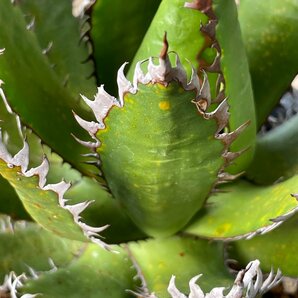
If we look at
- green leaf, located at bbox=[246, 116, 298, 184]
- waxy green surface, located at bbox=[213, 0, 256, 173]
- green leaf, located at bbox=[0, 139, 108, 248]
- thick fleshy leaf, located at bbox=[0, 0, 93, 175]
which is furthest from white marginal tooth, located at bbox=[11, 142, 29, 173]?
green leaf, located at bbox=[246, 116, 298, 184]

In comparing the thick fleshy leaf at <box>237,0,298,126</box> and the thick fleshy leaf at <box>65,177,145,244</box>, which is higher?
the thick fleshy leaf at <box>237,0,298,126</box>

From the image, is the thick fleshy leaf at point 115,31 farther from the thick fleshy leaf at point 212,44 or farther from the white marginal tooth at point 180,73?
the white marginal tooth at point 180,73

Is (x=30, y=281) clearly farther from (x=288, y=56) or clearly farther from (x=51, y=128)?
(x=288, y=56)

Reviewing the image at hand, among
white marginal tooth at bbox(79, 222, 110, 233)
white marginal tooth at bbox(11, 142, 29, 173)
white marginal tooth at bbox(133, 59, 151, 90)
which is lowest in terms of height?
white marginal tooth at bbox(79, 222, 110, 233)

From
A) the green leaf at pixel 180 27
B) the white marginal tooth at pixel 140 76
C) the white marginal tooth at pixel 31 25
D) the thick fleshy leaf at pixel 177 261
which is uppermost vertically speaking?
the green leaf at pixel 180 27

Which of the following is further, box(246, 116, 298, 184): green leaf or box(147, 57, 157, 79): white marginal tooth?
box(246, 116, 298, 184): green leaf

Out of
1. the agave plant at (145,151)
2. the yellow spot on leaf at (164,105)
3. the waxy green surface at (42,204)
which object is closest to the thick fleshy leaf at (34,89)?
the agave plant at (145,151)

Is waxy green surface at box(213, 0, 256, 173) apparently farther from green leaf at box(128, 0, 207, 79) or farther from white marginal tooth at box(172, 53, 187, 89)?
white marginal tooth at box(172, 53, 187, 89)

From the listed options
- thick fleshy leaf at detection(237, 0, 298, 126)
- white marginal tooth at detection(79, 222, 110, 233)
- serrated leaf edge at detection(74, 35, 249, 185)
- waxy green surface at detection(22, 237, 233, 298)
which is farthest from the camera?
thick fleshy leaf at detection(237, 0, 298, 126)
